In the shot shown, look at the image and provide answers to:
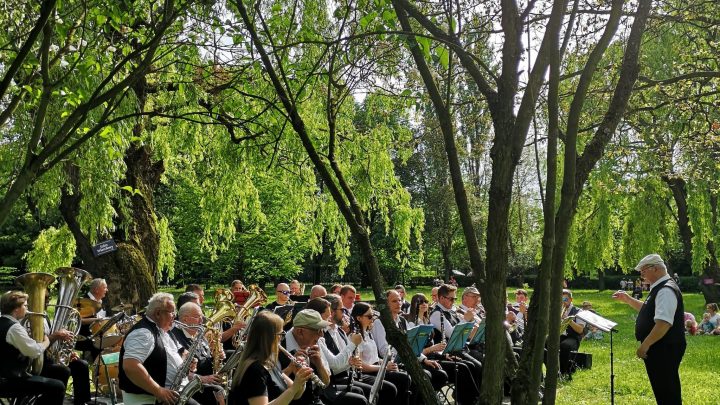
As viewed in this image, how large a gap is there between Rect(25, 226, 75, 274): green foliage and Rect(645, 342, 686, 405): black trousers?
11.2 m

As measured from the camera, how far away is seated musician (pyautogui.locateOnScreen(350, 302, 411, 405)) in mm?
8203

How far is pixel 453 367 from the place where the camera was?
387 inches

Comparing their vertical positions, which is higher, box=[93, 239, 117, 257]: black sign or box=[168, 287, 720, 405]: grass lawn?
box=[93, 239, 117, 257]: black sign

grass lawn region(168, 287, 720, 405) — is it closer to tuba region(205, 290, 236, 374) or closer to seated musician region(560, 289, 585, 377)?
seated musician region(560, 289, 585, 377)

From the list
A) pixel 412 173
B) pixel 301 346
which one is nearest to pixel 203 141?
pixel 301 346

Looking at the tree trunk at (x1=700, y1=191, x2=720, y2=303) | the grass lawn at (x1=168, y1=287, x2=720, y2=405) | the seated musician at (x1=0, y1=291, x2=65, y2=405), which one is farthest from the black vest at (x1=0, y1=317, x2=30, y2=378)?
the tree trunk at (x1=700, y1=191, x2=720, y2=303)

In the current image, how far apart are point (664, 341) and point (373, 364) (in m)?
3.24

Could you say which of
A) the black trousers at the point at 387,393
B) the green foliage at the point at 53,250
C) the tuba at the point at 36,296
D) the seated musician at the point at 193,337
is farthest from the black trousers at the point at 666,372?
the green foliage at the point at 53,250

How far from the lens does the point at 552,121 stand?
3279 mm

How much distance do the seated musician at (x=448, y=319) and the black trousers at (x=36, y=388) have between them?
4975 millimetres

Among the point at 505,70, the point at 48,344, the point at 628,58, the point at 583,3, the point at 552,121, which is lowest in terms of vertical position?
the point at 48,344

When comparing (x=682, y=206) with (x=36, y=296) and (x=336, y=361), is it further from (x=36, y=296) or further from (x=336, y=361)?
(x=36, y=296)

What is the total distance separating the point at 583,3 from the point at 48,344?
6637 mm

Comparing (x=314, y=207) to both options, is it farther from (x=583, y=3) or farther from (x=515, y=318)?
(x=583, y=3)
